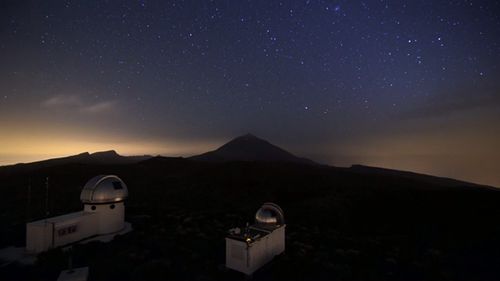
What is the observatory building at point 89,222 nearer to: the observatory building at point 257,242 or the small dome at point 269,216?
the observatory building at point 257,242

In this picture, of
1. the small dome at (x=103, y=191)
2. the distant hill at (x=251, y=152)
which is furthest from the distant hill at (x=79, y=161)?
the small dome at (x=103, y=191)

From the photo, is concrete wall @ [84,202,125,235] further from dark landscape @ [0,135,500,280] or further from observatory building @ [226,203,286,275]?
observatory building @ [226,203,286,275]

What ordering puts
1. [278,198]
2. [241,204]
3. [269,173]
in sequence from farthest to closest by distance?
[269,173] → [278,198] → [241,204]

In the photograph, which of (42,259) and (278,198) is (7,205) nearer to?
(42,259)

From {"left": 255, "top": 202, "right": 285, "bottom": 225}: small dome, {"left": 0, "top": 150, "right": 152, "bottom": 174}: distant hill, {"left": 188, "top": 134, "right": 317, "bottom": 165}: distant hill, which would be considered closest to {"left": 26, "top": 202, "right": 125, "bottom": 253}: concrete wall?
{"left": 255, "top": 202, "right": 285, "bottom": 225}: small dome

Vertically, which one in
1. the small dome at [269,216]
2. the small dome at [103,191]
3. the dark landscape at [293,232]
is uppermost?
the small dome at [103,191]

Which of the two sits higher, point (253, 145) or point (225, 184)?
point (253, 145)

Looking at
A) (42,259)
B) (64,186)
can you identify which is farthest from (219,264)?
(64,186)
